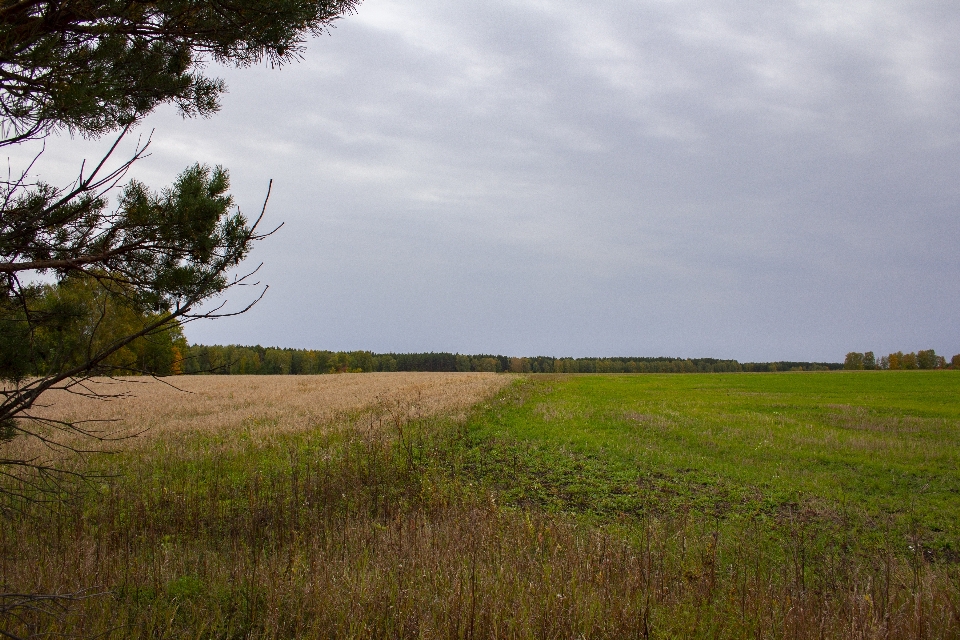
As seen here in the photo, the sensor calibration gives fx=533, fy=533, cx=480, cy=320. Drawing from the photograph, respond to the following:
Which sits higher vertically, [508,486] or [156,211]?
[156,211]

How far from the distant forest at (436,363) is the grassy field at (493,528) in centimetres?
7163

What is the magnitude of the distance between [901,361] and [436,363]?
4422 inches

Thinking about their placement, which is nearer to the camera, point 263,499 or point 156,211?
point 156,211

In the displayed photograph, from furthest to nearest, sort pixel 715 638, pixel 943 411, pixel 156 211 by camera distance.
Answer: pixel 943 411 → pixel 715 638 → pixel 156 211

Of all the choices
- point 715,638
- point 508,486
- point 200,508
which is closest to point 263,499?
point 200,508

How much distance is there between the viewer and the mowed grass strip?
995cm

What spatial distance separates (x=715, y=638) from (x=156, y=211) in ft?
19.0

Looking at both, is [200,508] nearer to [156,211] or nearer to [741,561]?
[156,211]

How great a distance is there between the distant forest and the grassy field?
235ft

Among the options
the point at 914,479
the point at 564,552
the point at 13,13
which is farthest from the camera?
the point at 914,479

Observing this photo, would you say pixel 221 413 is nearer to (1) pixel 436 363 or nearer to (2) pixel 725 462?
(2) pixel 725 462

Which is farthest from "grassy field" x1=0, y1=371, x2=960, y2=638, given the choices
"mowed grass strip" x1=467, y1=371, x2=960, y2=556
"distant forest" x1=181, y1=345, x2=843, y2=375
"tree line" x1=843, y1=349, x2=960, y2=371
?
"tree line" x1=843, y1=349, x2=960, y2=371

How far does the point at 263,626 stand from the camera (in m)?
4.73

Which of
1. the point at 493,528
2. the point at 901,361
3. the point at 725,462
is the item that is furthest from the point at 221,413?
the point at 901,361
